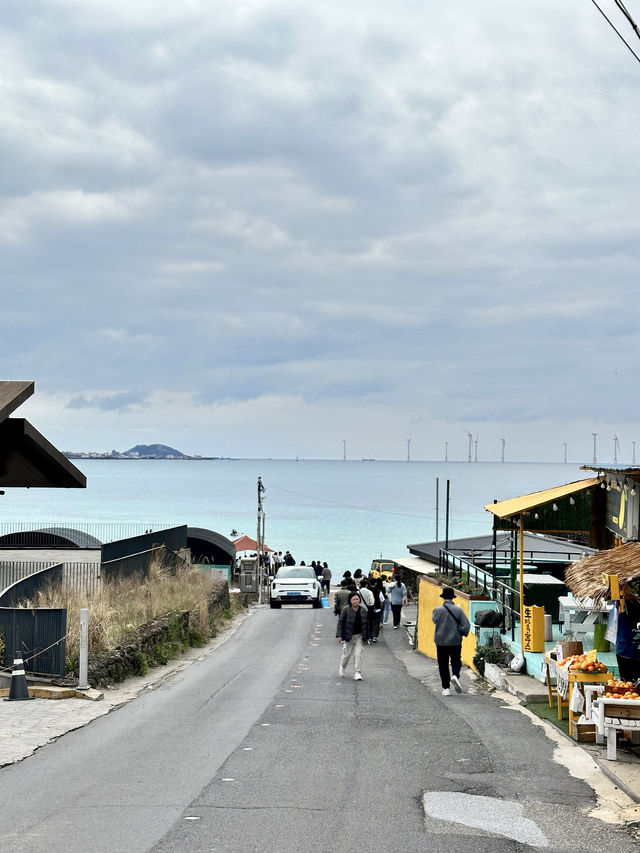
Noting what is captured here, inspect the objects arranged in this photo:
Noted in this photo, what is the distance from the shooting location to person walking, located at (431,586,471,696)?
14.7m

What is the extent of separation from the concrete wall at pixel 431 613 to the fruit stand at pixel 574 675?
5302mm

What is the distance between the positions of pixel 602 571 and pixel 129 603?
12.3m

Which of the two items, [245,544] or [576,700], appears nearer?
[576,700]

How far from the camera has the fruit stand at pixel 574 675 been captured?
37.0 ft

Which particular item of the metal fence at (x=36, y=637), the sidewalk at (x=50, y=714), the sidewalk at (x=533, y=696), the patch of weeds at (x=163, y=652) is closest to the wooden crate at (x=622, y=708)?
the sidewalk at (x=533, y=696)

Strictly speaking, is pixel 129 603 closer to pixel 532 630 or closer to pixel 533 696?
pixel 532 630

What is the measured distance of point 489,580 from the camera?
20.2 metres

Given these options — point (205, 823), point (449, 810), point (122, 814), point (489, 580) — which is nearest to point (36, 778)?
point (122, 814)

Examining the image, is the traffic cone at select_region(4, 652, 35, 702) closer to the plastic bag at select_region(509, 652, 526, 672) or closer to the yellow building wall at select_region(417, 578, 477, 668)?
the plastic bag at select_region(509, 652, 526, 672)

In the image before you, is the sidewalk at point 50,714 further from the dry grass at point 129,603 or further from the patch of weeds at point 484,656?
the patch of weeds at point 484,656

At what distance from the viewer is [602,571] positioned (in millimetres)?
11719

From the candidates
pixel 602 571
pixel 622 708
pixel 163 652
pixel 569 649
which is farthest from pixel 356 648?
pixel 622 708

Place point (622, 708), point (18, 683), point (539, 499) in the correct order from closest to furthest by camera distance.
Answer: point (622, 708) → point (18, 683) → point (539, 499)

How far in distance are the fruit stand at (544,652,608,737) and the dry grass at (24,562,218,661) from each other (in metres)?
7.75
